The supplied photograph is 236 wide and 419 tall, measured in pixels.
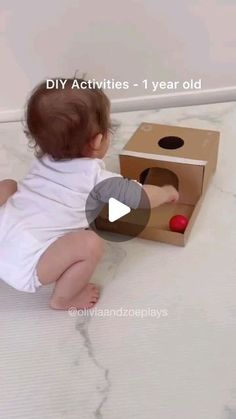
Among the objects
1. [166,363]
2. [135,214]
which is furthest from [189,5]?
[166,363]

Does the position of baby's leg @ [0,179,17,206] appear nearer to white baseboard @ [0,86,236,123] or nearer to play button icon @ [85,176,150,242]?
play button icon @ [85,176,150,242]

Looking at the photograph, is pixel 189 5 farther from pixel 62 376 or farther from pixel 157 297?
pixel 62 376

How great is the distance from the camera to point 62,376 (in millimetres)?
765

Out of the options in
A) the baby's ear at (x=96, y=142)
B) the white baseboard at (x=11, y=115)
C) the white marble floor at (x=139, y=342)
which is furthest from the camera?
the white baseboard at (x=11, y=115)

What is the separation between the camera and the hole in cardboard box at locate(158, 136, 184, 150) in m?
1.06

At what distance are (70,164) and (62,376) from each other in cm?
34

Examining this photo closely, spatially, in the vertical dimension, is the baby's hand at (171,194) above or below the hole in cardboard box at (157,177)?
above

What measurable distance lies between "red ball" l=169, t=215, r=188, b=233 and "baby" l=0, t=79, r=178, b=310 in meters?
0.15

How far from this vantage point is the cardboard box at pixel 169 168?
3.20 ft

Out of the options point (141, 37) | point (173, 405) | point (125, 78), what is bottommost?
point (173, 405)

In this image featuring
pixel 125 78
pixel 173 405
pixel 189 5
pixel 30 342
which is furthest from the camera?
pixel 125 78

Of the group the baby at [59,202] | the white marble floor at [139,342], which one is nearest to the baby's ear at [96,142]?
the baby at [59,202]

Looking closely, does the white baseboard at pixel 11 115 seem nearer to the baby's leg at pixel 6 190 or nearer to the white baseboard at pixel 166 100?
the white baseboard at pixel 166 100

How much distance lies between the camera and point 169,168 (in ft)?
3.27
